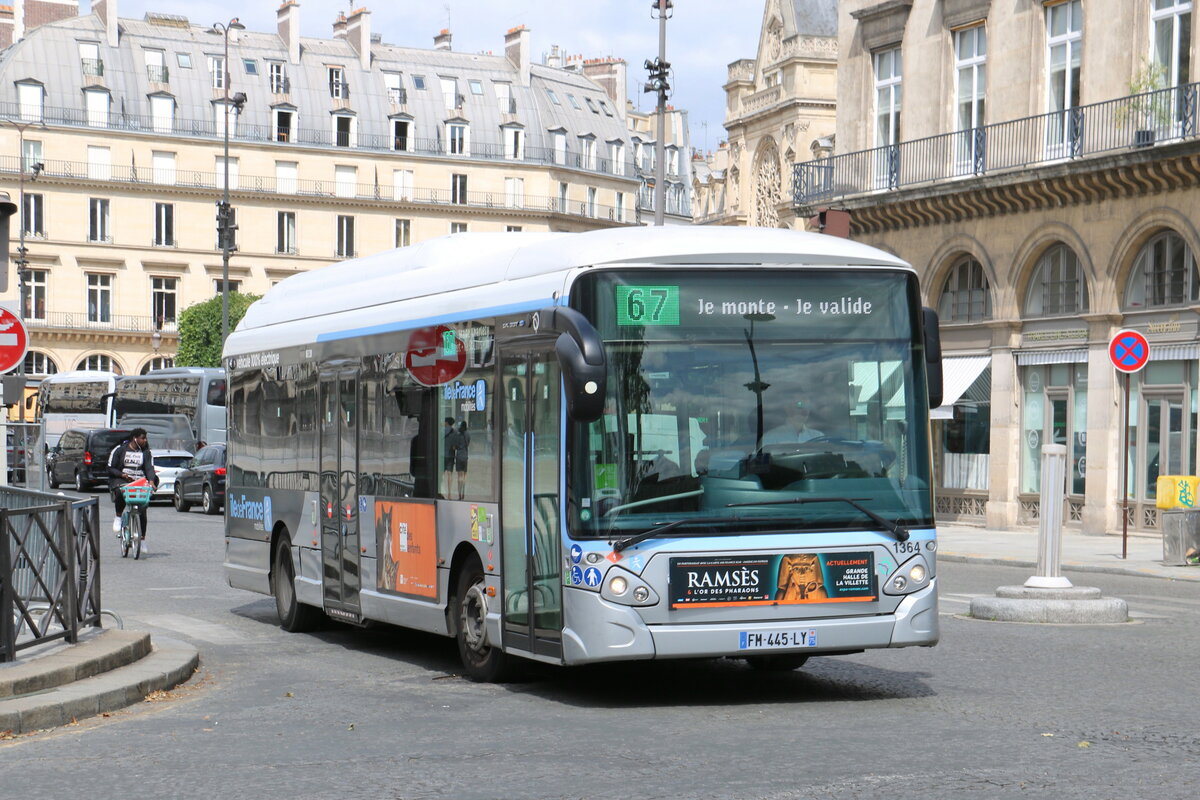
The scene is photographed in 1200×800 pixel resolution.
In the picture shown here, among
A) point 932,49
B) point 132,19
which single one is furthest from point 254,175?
point 932,49

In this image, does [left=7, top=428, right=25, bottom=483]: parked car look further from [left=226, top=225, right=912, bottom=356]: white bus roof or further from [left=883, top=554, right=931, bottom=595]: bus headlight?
[left=883, top=554, right=931, bottom=595]: bus headlight

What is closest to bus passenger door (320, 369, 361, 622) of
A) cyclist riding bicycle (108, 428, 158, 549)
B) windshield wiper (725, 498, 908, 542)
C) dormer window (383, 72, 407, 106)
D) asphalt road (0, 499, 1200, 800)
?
asphalt road (0, 499, 1200, 800)

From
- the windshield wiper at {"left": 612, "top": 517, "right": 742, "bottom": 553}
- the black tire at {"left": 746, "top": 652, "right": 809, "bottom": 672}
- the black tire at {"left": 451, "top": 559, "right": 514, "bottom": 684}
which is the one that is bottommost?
the black tire at {"left": 746, "top": 652, "right": 809, "bottom": 672}

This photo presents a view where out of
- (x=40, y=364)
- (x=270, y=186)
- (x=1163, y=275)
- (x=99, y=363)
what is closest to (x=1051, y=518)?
(x=1163, y=275)

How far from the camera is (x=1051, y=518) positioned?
16.3 meters

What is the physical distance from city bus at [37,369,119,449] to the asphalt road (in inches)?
2078

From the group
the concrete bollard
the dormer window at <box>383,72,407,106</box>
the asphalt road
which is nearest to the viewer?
the asphalt road

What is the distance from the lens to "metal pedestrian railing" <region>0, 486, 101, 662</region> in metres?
11.2

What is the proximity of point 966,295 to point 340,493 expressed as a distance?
24.8 meters

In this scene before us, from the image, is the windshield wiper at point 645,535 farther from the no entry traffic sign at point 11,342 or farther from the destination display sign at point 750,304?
the no entry traffic sign at point 11,342

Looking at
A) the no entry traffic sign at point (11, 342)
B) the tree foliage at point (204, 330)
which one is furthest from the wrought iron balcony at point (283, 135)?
the no entry traffic sign at point (11, 342)

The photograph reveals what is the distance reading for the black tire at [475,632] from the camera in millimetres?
12031

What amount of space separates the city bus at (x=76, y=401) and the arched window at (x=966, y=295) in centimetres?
3610

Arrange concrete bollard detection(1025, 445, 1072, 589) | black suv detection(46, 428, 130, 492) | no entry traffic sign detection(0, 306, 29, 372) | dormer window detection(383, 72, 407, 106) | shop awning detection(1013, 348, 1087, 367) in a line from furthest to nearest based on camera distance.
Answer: dormer window detection(383, 72, 407, 106)
black suv detection(46, 428, 130, 492)
shop awning detection(1013, 348, 1087, 367)
concrete bollard detection(1025, 445, 1072, 589)
no entry traffic sign detection(0, 306, 29, 372)
